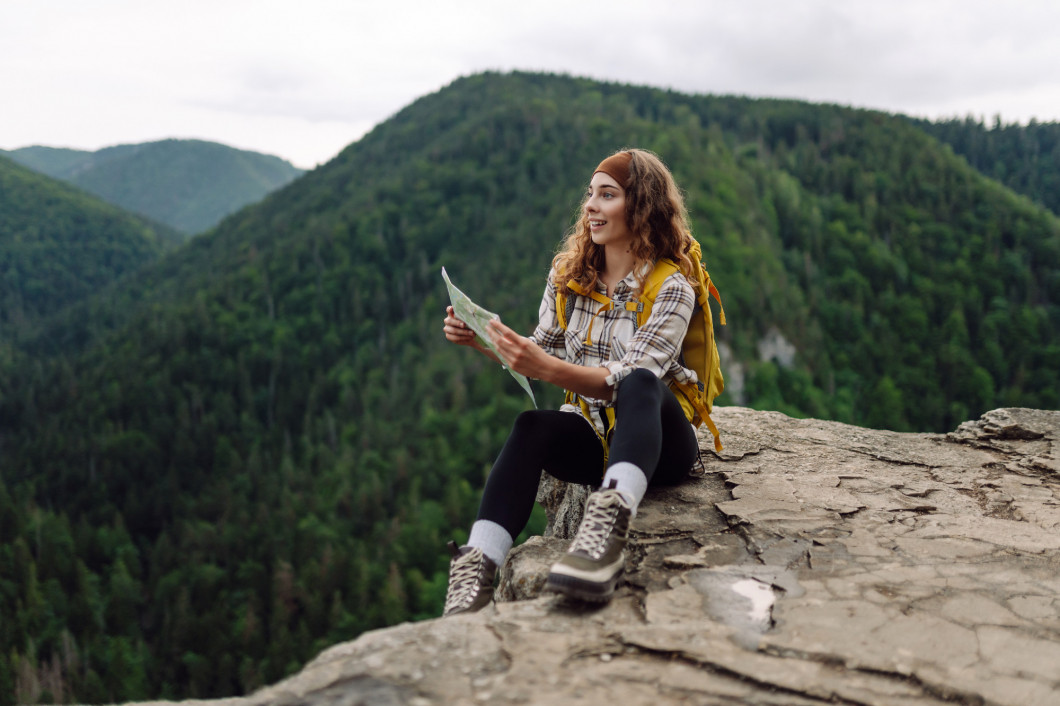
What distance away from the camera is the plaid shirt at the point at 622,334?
→ 330 cm

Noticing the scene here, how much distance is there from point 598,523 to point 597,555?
150mm

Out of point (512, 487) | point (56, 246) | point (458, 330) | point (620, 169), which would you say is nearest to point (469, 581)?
point (512, 487)

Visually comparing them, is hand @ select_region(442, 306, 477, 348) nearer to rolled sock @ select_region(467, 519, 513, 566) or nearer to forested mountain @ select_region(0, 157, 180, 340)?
rolled sock @ select_region(467, 519, 513, 566)

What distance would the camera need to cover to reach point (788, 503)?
12.6 ft

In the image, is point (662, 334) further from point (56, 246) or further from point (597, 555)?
point (56, 246)

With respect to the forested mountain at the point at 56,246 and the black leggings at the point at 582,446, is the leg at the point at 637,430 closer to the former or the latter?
the black leggings at the point at 582,446

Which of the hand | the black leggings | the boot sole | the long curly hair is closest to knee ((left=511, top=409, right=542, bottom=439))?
the black leggings

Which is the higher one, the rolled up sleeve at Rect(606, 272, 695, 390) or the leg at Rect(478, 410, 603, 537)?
the rolled up sleeve at Rect(606, 272, 695, 390)

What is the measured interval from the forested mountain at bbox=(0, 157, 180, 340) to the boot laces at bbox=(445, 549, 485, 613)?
166 metres

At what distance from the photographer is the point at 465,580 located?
10.2 feet

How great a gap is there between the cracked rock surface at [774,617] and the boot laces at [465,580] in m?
0.22

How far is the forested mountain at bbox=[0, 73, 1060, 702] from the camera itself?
62.4 metres

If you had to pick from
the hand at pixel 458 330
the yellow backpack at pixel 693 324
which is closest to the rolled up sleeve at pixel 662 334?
the yellow backpack at pixel 693 324

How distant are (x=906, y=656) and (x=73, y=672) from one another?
71393 mm
